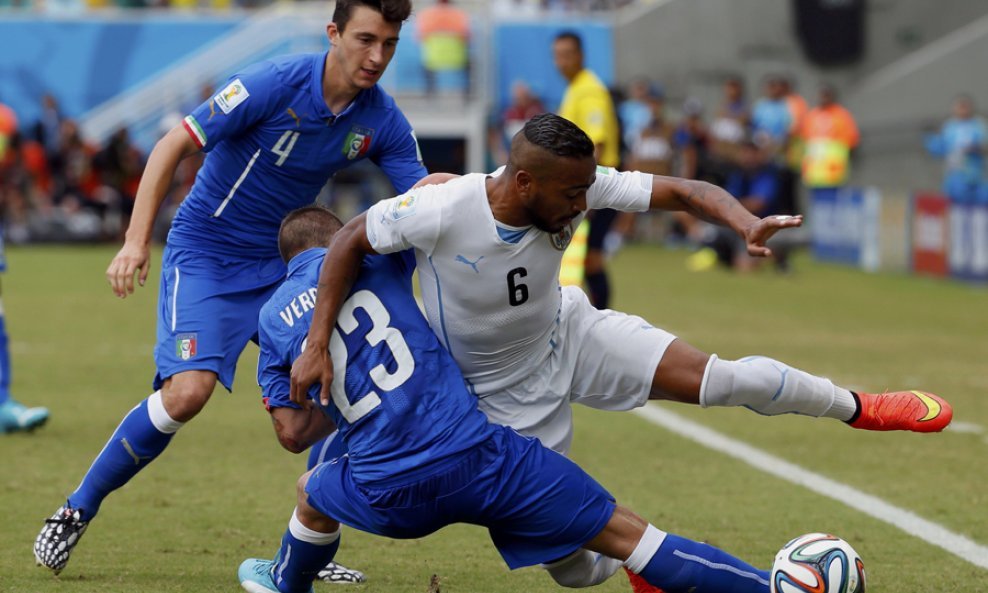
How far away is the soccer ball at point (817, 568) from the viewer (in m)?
4.65

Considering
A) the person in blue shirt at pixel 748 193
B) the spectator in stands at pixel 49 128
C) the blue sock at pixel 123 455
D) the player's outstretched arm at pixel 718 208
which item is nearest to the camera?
the player's outstretched arm at pixel 718 208

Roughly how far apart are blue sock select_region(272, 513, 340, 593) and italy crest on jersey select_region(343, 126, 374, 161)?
5.69 feet

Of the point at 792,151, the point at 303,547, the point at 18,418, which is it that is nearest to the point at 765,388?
the point at 303,547

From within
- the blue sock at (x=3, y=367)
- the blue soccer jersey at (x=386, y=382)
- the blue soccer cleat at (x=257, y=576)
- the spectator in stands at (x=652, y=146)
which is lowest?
the spectator in stands at (x=652, y=146)

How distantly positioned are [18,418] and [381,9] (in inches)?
162

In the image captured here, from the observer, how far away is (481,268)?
473cm

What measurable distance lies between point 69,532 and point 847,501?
11.4 feet

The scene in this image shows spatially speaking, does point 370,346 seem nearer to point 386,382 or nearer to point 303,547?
point 386,382

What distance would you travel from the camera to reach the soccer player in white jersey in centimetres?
463

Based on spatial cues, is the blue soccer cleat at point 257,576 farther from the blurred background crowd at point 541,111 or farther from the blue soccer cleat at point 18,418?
the blurred background crowd at point 541,111

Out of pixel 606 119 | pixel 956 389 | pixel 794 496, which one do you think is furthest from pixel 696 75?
pixel 794 496

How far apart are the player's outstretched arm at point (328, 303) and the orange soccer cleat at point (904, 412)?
5.92 ft

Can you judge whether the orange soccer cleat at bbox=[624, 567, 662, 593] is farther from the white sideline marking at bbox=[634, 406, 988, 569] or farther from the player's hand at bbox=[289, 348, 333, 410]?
the white sideline marking at bbox=[634, 406, 988, 569]

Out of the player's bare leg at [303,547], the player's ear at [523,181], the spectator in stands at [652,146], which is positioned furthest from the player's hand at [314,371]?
the spectator in stands at [652,146]
